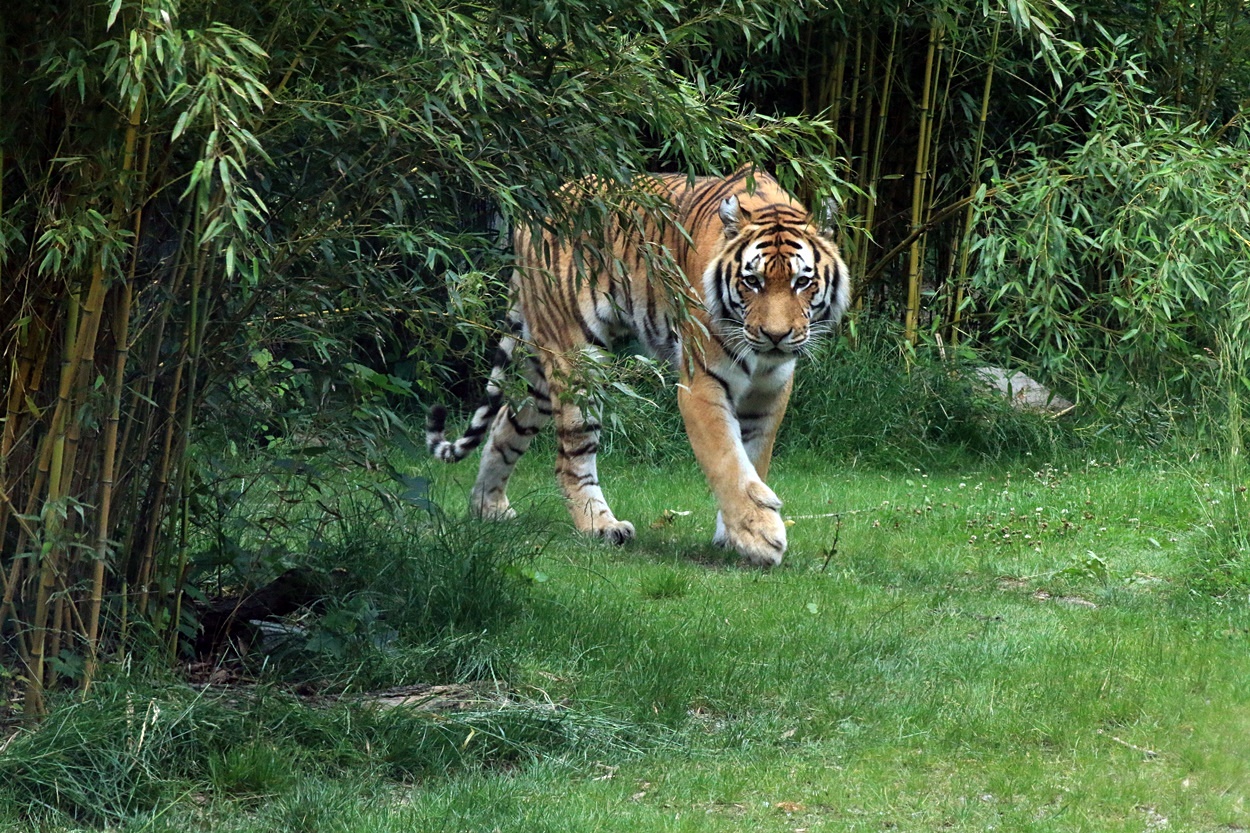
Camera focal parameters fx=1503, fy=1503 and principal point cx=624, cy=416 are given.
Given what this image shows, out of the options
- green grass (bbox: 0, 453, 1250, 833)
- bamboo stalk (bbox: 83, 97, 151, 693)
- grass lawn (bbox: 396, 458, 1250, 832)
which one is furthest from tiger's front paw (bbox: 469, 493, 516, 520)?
bamboo stalk (bbox: 83, 97, 151, 693)

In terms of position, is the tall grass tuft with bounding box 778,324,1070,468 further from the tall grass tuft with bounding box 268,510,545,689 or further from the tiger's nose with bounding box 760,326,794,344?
the tall grass tuft with bounding box 268,510,545,689

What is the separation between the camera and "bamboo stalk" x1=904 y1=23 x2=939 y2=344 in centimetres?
860

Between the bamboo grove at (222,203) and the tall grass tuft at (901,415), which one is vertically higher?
the bamboo grove at (222,203)

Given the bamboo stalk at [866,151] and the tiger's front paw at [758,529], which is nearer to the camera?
the tiger's front paw at [758,529]

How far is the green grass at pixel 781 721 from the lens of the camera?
10.3 ft

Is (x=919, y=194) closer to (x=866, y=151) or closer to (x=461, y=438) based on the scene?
(x=866, y=151)

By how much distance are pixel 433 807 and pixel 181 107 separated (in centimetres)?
150

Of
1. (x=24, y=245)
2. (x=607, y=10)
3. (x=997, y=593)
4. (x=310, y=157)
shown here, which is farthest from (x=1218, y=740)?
(x=24, y=245)

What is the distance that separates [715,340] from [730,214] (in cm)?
53

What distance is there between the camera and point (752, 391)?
20.8ft

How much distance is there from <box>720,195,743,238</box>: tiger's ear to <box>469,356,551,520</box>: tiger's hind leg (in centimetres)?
110

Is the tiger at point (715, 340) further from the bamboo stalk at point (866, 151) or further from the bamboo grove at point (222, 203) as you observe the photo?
the bamboo stalk at point (866, 151)

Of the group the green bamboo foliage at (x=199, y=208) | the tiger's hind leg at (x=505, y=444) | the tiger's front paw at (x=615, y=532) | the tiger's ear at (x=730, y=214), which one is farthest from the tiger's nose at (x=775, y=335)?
the green bamboo foliage at (x=199, y=208)

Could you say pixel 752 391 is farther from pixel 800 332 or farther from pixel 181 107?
pixel 181 107
